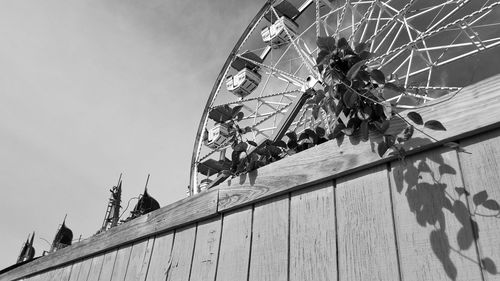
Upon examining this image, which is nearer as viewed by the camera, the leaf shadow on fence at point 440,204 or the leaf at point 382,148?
the leaf shadow on fence at point 440,204

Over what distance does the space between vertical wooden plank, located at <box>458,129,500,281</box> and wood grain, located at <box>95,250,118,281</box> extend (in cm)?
132

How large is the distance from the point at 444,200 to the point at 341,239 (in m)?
0.25

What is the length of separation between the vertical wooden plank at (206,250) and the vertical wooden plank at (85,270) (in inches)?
27.5

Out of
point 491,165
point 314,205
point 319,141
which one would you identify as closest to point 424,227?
point 491,165

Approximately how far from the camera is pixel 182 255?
134cm

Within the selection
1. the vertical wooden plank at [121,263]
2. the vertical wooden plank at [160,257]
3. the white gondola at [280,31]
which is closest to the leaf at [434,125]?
the vertical wooden plank at [160,257]

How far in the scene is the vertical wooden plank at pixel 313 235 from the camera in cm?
97

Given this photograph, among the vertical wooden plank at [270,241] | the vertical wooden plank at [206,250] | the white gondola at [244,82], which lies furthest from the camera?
the white gondola at [244,82]

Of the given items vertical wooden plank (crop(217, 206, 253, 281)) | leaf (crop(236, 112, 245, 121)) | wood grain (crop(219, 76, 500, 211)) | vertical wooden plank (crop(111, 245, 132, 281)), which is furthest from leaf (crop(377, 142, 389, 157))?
vertical wooden plank (crop(111, 245, 132, 281))

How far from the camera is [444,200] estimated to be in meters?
0.83

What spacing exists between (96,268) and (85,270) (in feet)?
0.32

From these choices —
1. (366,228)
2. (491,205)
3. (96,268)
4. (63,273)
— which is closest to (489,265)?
(491,205)

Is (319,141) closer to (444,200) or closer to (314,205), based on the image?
(314,205)

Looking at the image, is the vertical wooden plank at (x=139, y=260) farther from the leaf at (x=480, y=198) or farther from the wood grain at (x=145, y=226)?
the leaf at (x=480, y=198)
